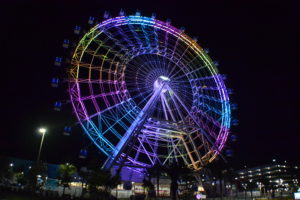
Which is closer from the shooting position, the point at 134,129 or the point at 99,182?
the point at 99,182

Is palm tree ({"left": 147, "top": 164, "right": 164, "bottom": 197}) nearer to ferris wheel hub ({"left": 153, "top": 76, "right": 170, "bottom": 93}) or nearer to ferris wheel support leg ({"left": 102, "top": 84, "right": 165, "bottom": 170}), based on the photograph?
ferris wheel support leg ({"left": 102, "top": 84, "right": 165, "bottom": 170})

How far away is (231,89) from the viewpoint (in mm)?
37344

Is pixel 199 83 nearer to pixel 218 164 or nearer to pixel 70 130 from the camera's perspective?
pixel 218 164

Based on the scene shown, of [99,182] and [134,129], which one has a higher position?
[134,129]

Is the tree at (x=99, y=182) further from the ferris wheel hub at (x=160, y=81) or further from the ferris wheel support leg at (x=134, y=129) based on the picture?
the ferris wheel hub at (x=160, y=81)

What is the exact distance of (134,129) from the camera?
30938mm

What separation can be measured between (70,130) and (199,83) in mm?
18761

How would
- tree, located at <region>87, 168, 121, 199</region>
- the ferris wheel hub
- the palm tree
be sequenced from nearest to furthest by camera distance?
1. tree, located at <region>87, 168, 121, 199</region>
2. the palm tree
3. the ferris wheel hub

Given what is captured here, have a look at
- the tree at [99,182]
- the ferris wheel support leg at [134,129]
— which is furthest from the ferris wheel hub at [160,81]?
the tree at [99,182]

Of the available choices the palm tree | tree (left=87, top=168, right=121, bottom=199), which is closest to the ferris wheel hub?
the palm tree

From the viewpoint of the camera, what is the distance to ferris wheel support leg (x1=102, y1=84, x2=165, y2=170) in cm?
2869

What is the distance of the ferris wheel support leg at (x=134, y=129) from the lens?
28.7 metres

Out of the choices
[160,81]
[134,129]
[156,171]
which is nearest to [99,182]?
[134,129]

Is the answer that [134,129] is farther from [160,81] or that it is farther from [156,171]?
[160,81]
